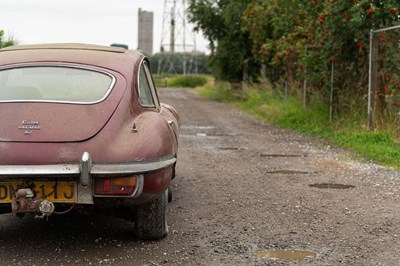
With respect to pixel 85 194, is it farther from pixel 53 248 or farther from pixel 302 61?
pixel 302 61

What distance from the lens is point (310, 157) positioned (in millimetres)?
11273

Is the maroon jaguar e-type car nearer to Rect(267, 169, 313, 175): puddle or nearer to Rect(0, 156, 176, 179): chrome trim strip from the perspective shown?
Rect(0, 156, 176, 179): chrome trim strip

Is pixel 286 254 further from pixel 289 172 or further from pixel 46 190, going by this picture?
pixel 289 172

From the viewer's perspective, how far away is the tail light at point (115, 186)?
16.0 ft

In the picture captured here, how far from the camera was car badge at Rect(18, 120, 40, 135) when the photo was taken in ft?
16.4

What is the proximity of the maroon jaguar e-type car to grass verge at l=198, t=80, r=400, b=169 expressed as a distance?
536 cm

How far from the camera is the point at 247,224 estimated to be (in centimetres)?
612

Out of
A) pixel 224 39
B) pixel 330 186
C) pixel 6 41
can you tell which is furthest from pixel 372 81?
pixel 224 39

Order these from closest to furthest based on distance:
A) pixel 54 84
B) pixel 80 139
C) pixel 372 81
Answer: pixel 80 139
pixel 54 84
pixel 372 81

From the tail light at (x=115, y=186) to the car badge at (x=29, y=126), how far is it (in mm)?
608

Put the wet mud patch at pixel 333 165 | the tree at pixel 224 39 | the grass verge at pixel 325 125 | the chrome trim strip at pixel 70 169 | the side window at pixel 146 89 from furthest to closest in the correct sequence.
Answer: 1. the tree at pixel 224 39
2. the grass verge at pixel 325 125
3. the wet mud patch at pixel 333 165
4. the side window at pixel 146 89
5. the chrome trim strip at pixel 70 169

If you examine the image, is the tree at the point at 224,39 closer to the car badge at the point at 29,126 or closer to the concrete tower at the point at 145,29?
the car badge at the point at 29,126

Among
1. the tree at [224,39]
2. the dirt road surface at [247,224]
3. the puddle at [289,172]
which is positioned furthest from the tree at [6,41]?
the tree at [224,39]

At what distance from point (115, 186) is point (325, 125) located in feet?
37.8
